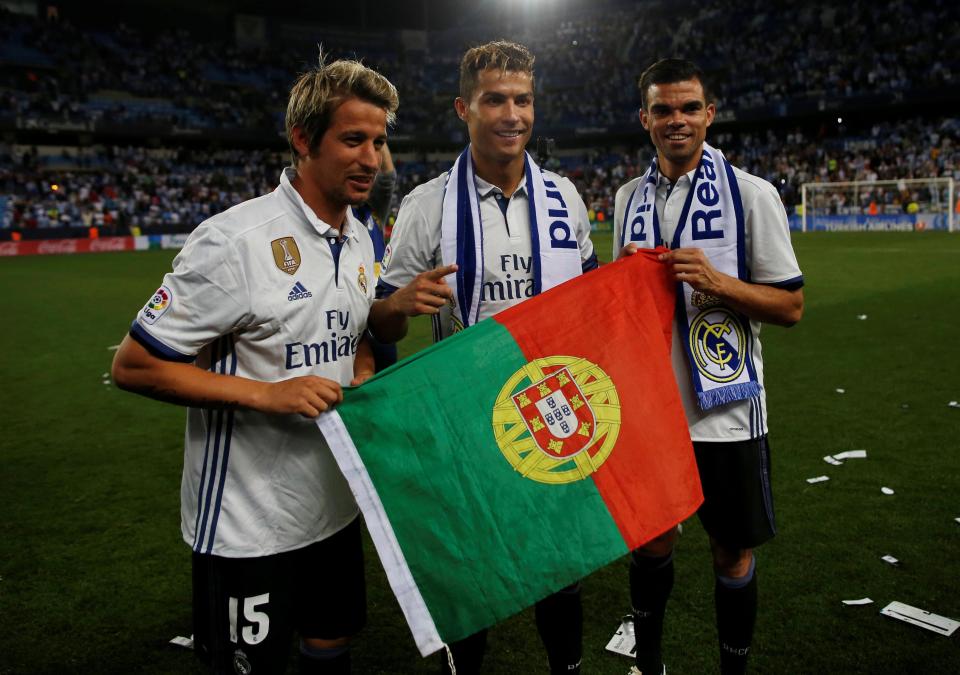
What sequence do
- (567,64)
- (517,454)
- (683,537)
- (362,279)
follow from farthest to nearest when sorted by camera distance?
(567,64)
(683,537)
(362,279)
(517,454)

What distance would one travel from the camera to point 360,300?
2553 millimetres

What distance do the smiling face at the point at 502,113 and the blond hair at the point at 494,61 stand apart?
0.06ft

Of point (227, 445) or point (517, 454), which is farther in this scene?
point (517, 454)

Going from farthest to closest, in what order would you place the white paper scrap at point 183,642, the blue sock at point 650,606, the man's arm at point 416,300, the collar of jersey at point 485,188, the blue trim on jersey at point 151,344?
the white paper scrap at point 183,642 < the blue sock at point 650,606 < the collar of jersey at point 485,188 < the man's arm at point 416,300 < the blue trim on jersey at point 151,344

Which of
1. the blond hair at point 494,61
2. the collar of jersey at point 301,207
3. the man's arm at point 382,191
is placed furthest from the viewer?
the man's arm at point 382,191

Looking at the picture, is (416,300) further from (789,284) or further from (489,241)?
(789,284)

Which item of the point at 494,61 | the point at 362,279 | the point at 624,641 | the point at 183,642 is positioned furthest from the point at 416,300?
the point at 183,642

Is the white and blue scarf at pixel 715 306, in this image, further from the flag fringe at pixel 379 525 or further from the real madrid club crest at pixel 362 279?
the flag fringe at pixel 379 525

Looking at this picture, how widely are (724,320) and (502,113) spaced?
124cm

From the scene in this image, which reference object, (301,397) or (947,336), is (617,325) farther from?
(947,336)

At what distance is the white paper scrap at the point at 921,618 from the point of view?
350 cm

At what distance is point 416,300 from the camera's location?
A: 2525mm

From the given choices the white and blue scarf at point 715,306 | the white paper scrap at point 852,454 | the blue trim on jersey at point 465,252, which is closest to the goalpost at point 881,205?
the white paper scrap at point 852,454

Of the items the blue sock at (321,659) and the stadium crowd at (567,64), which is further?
the stadium crowd at (567,64)
